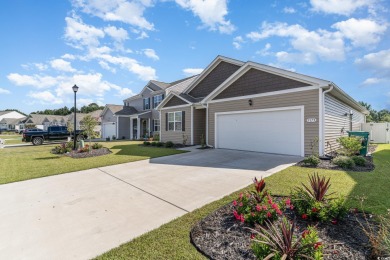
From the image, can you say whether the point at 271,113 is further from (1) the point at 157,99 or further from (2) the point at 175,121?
(1) the point at 157,99

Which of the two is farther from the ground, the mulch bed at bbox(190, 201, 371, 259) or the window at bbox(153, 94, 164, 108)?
the window at bbox(153, 94, 164, 108)

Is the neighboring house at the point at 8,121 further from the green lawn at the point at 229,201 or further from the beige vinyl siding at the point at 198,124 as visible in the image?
the green lawn at the point at 229,201

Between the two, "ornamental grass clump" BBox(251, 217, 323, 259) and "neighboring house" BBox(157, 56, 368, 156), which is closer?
"ornamental grass clump" BBox(251, 217, 323, 259)

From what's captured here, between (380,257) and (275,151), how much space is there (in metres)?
8.60

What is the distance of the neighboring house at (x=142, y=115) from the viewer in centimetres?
2516

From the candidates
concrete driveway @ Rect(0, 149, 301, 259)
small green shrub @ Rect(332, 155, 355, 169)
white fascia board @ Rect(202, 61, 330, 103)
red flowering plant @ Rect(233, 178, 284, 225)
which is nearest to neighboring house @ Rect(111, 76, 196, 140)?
white fascia board @ Rect(202, 61, 330, 103)

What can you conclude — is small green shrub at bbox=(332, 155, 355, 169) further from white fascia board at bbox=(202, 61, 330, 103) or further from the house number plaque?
white fascia board at bbox=(202, 61, 330, 103)

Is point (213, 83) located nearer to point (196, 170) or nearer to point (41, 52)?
point (196, 170)

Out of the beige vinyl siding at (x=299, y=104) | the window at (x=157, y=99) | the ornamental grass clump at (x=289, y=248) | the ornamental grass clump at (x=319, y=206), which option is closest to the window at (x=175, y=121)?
the beige vinyl siding at (x=299, y=104)

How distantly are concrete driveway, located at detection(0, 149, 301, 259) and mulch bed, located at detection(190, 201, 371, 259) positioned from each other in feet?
2.88

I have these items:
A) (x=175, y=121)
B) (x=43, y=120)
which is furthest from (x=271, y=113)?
(x=43, y=120)

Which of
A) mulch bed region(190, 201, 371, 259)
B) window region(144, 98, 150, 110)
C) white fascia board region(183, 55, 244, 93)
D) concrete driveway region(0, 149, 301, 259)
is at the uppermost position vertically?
white fascia board region(183, 55, 244, 93)

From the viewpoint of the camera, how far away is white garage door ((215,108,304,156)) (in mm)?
10047

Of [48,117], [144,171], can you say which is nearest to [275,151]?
[144,171]
